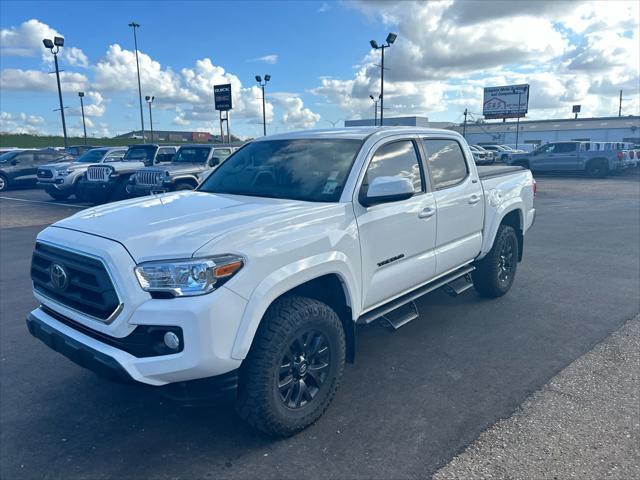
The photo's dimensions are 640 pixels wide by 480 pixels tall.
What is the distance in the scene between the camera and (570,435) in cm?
307

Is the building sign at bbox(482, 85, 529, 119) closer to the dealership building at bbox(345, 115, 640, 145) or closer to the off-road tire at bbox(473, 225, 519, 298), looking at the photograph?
the dealership building at bbox(345, 115, 640, 145)

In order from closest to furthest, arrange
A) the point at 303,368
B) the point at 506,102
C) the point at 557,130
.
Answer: the point at 303,368, the point at 506,102, the point at 557,130

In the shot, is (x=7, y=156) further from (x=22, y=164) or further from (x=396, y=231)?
(x=396, y=231)

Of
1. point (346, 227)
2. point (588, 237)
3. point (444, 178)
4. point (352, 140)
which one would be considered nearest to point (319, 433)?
A: point (346, 227)

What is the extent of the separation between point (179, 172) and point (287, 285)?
976 centimetres

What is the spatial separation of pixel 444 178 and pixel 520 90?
54.3 meters

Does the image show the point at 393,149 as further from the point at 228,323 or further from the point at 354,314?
the point at 228,323

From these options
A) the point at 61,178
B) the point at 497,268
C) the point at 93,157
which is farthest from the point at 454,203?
the point at 93,157

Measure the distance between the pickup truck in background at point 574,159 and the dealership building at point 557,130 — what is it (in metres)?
31.0

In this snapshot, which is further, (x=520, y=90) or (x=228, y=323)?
(x=520, y=90)

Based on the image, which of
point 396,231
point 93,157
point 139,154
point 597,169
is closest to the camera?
point 396,231

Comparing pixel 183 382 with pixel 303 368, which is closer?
pixel 183 382

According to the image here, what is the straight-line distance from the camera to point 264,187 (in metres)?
4.01

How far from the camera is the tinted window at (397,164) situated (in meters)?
3.86
